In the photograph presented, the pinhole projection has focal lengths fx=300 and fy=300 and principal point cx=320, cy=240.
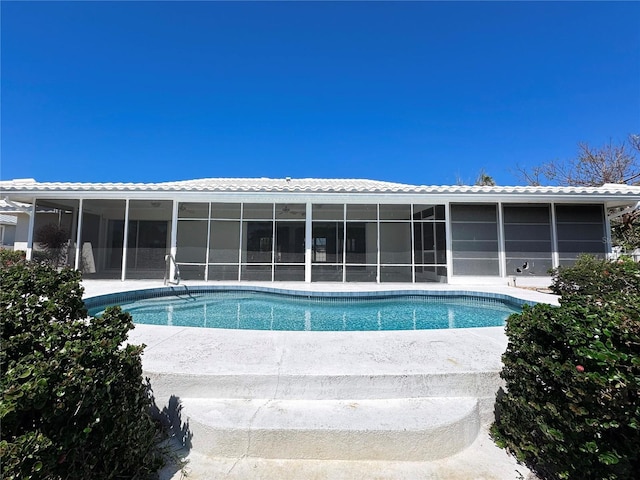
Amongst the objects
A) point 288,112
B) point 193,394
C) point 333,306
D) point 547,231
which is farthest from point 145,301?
point 288,112

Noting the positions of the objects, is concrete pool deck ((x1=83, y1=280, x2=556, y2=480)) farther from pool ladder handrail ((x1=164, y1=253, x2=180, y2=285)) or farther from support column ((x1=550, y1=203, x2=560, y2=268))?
support column ((x1=550, y1=203, x2=560, y2=268))

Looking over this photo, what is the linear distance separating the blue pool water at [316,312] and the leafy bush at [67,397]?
13.0 ft

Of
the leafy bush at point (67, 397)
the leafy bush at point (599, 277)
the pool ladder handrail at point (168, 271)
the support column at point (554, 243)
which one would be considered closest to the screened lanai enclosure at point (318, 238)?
the support column at point (554, 243)

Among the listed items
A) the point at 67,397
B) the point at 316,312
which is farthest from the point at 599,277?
the point at 67,397

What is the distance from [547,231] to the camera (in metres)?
10.6

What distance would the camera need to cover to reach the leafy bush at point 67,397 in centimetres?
130

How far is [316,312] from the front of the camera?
7488 millimetres

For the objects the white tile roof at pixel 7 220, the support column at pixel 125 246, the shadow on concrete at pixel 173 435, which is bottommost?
the shadow on concrete at pixel 173 435

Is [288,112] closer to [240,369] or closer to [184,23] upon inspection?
[184,23]

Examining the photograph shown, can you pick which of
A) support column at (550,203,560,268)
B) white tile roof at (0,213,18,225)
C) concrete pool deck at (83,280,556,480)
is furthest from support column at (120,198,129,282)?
white tile roof at (0,213,18,225)

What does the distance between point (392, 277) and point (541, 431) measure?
9221mm

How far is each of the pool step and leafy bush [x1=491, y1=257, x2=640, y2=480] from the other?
45cm

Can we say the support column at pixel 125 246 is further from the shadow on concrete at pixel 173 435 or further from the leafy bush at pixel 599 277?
the leafy bush at pixel 599 277

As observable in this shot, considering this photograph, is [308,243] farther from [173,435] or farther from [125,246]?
[173,435]
